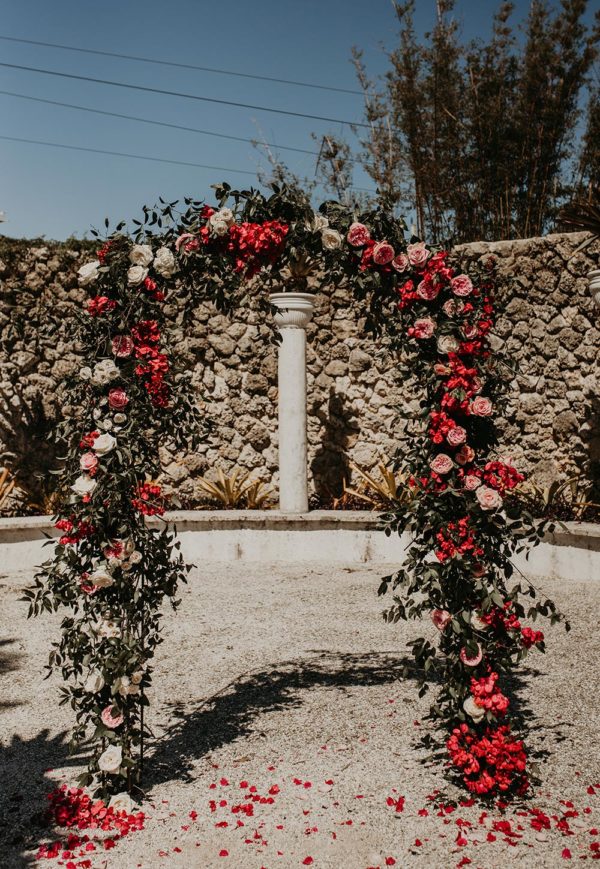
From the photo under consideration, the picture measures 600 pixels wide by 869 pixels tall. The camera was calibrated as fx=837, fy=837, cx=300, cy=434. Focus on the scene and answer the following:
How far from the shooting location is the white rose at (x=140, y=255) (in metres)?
3.58

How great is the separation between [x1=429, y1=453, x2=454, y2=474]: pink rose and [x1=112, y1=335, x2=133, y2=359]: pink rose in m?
1.37

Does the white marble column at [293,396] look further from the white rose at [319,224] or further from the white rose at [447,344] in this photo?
the white rose at [447,344]

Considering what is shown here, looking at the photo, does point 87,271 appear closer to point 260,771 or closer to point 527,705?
point 260,771

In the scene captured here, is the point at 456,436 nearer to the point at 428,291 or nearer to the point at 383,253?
the point at 428,291

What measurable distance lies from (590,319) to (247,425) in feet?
13.1

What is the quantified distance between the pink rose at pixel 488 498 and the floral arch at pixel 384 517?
0.04 ft

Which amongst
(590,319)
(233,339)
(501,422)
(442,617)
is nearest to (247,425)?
(233,339)

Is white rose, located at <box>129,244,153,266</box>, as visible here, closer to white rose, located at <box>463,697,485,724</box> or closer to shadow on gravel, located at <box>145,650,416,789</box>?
shadow on gravel, located at <box>145,650,416,789</box>

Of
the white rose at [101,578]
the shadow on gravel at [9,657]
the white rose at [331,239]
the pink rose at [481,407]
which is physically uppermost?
the white rose at [331,239]

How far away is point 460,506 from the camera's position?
3.46 m

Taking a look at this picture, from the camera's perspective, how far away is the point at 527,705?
14.5ft

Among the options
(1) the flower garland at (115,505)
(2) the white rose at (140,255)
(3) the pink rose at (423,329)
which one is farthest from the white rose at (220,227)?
(3) the pink rose at (423,329)

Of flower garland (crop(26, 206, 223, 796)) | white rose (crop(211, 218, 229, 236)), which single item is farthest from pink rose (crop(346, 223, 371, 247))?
flower garland (crop(26, 206, 223, 796))

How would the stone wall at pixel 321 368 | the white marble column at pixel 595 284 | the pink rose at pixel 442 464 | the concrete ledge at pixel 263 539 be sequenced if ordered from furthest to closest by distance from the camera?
1. the stone wall at pixel 321 368
2. the concrete ledge at pixel 263 539
3. the white marble column at pixel 595 284
4. the pink rose at pixel 442 464
